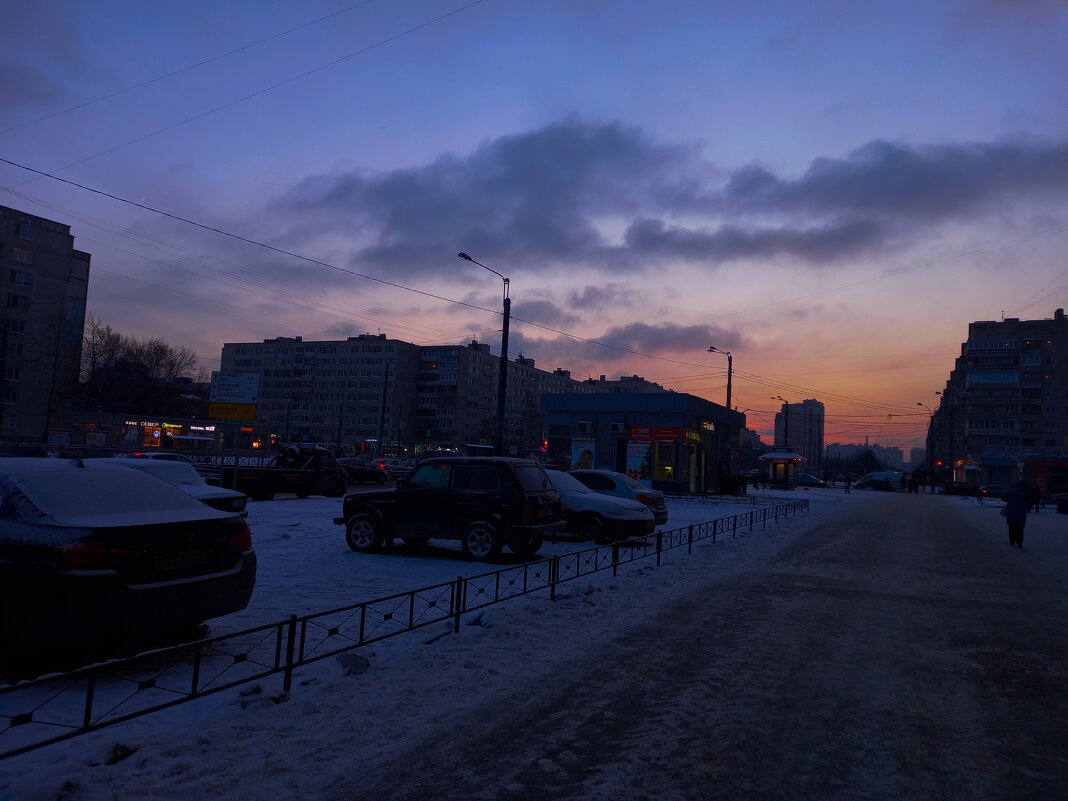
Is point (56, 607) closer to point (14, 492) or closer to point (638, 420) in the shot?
point (14, 492)

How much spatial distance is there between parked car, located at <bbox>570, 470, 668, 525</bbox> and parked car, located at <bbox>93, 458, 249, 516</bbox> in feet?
28.9

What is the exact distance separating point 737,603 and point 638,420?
28.5m

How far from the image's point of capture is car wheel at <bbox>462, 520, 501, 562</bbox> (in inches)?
442

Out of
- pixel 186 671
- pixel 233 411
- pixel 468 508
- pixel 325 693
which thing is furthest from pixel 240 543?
pixel 233 411

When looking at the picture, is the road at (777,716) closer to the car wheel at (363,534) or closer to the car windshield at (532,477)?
the car windshield at (532,477)

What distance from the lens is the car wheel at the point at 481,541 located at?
Result: 36.9 ft

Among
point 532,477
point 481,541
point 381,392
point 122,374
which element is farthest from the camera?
point 381,392

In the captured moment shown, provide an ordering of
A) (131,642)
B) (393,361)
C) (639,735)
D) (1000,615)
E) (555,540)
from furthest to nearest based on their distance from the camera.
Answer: (393,361) → (555,540) → (1000,615) → (131,642) → (639,735)

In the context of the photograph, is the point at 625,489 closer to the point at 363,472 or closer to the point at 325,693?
the point at 325,693

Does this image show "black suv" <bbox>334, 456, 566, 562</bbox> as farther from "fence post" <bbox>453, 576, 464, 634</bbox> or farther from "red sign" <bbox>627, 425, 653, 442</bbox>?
"red sign" <bbox>627, 425, 653, 442</bbox>

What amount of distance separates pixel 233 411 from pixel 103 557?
1831cm

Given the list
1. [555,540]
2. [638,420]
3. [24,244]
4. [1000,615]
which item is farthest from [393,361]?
[1000,615]

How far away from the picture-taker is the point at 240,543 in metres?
5.93

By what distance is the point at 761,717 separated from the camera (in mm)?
4977
